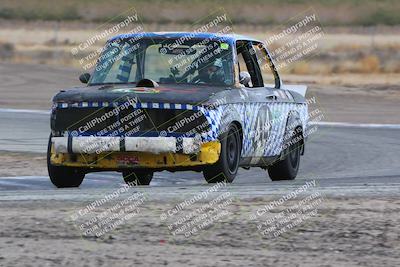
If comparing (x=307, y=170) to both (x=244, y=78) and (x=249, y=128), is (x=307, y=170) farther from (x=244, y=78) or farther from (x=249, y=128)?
(x=244, y=78)

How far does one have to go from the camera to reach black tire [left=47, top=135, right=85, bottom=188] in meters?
11.4

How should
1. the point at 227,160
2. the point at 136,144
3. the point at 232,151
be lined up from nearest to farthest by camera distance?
1. the point at 136,144
2. the point at 227,160
3. the point at 232,151

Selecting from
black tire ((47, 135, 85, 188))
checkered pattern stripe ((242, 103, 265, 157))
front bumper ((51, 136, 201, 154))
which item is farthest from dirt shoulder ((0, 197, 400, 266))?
checkered pattern stripe ((242, 103, 265, 157))

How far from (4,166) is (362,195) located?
20.6ft

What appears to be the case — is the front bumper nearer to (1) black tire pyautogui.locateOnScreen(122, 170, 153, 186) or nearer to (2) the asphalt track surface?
(2) the asphalt track surface

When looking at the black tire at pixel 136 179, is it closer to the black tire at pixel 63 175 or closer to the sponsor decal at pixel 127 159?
the black tire at pixel 63 175

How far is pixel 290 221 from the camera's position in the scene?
8055 millimetres

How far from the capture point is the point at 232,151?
11.4m

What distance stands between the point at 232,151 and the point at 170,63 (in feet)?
3.93

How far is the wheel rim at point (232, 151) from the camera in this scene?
11.2 m

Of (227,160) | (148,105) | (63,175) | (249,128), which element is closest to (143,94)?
(148,105)

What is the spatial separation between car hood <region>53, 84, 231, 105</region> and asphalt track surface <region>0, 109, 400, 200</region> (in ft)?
2.64

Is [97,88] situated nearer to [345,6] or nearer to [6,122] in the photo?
[6,122]

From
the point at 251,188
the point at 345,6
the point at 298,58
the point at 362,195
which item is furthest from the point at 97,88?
the point at 345,6
